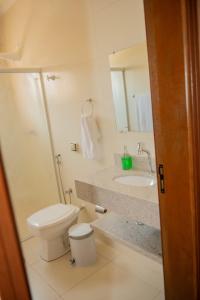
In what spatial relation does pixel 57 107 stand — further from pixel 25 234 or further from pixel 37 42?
pixel 25 234

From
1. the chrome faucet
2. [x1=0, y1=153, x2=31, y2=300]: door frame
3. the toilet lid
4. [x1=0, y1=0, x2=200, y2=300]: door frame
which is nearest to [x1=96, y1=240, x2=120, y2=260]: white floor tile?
the toilet lid

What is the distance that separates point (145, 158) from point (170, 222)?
81cm

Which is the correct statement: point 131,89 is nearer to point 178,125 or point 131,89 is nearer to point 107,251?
point 178,125

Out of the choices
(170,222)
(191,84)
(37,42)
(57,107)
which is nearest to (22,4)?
(37,42)

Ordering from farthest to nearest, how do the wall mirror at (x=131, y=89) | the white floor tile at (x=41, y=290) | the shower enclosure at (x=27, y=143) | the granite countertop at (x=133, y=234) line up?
the shower enclosure at (x=27, y=143)
the white floor tile at (x=41, y=290)
the wall mirror at (x=131, y=89)
the granite countertop at (x=133, y=234)

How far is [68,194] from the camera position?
263cm

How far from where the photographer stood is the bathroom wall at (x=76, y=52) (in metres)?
1.71

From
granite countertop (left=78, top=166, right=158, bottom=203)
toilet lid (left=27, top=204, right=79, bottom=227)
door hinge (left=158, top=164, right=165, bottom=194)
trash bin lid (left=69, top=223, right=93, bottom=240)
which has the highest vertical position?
door hinge (left=158, top=164, right=165, bottom=194)

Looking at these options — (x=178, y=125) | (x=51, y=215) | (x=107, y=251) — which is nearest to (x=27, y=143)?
(x=51, y=215)

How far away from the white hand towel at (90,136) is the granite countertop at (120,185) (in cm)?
23

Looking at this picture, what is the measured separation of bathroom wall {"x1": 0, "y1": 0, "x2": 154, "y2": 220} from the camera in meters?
1.71

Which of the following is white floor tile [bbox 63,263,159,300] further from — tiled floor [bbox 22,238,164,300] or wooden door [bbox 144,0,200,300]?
wooden door [bbox 144,0,200,300]

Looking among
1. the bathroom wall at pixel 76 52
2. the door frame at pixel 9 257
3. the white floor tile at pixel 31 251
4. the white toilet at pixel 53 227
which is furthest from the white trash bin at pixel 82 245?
the door frame at pixel 9 257

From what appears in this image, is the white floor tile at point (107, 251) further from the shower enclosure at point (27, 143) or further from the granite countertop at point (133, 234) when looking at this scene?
the shower enclosure at point (27, 143)
